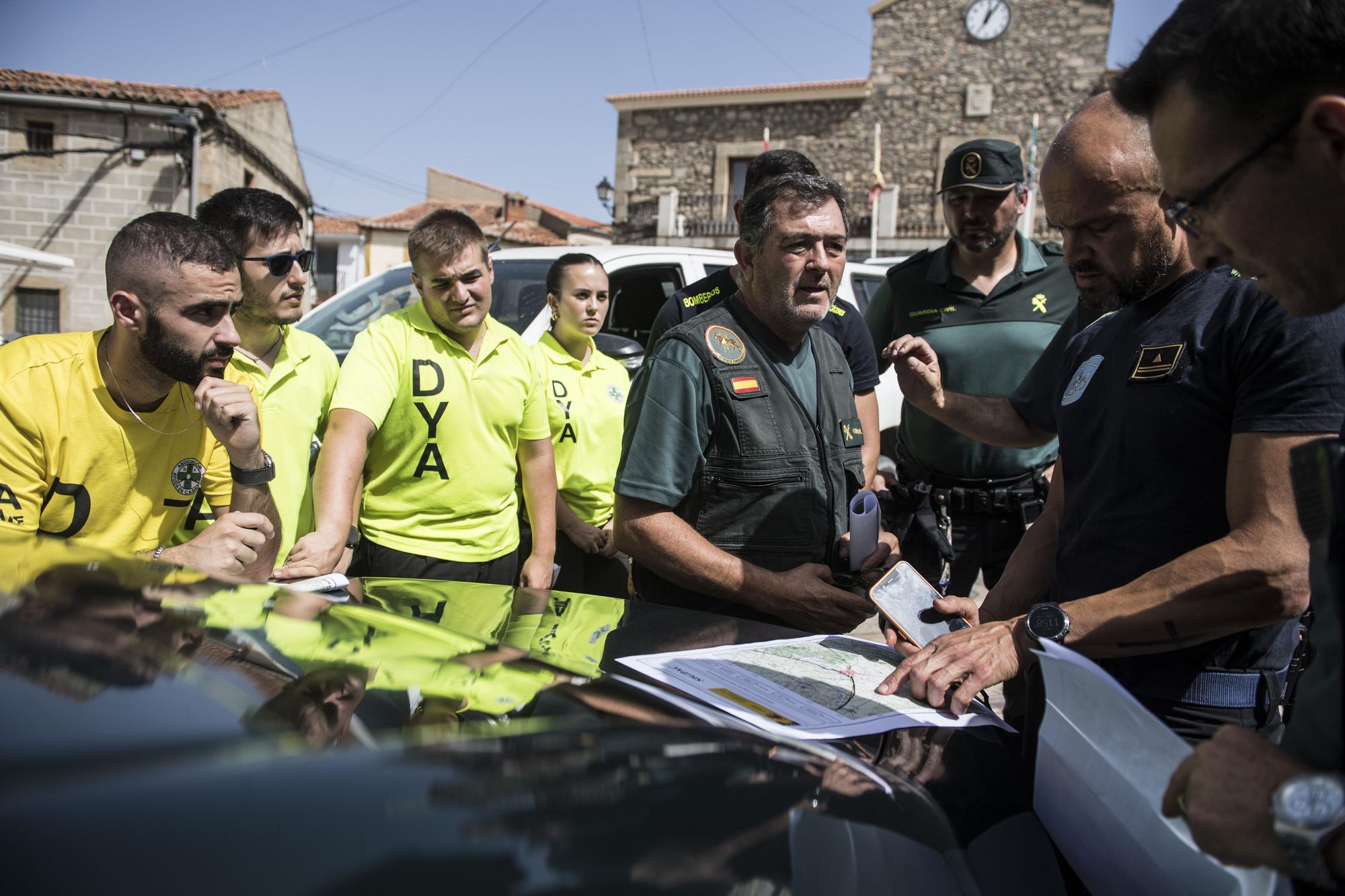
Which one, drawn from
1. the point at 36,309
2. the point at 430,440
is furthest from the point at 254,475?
the point at 36,309

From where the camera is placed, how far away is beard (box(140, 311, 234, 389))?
8.20 ft

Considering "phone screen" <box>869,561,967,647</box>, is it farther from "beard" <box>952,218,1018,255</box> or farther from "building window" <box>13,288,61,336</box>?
"building window" <box>13,288,61,336</box>

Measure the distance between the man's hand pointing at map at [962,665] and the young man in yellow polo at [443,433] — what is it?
6.60 ft

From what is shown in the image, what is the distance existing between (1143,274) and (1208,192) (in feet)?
2.84

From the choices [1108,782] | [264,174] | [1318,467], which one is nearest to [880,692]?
[1108,782]

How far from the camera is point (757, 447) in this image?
Answer: 2.46 m

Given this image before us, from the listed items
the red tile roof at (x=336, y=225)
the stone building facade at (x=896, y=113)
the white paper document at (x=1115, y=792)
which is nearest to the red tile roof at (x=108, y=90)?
the stone building facade at (x=896, y=113)

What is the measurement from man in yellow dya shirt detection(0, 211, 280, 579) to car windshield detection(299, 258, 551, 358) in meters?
2.60

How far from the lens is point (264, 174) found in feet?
80.8

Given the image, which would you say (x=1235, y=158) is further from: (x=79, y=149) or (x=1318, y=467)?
(x=79, y=149)

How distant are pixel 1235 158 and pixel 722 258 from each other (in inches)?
225

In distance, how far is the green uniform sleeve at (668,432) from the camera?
2.40 metres

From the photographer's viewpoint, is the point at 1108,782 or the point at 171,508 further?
the point at 171,508

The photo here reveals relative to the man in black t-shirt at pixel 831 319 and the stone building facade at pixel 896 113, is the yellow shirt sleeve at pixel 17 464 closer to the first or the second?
the man in black t-shirt at pixel 831 319
